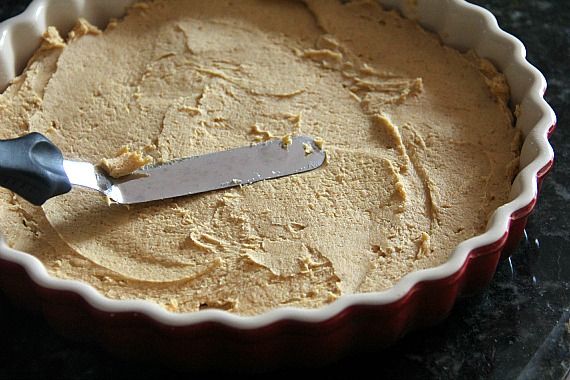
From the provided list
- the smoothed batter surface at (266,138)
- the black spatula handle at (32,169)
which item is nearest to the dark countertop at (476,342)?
the smoothed batter surface at (266,138)

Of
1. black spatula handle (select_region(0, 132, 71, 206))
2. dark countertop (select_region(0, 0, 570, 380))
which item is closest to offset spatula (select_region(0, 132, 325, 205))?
black spatula handle (select_region(0, 132, 71, 206))

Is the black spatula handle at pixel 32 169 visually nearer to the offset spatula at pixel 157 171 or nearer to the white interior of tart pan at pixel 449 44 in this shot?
the offset spatula at pixel 157 171

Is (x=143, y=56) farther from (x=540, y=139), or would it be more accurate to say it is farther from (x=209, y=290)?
(x=540, y=139)

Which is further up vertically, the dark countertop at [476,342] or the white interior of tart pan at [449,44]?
the white interior of tart pan at [449,44]

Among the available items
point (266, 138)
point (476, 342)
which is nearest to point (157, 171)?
point (266, 138)

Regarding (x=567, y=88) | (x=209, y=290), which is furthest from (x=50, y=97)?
(x=567, y=88)

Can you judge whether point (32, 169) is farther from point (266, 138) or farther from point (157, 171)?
point (266, 138)
